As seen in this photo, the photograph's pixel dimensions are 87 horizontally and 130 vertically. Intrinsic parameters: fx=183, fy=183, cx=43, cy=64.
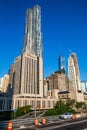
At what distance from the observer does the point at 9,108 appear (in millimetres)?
199750

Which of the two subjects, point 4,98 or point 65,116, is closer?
point 65,116

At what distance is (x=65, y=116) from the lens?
52719 millimetres

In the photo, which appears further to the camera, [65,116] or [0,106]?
[0,106]

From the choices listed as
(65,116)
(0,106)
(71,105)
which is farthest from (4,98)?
(65,116)

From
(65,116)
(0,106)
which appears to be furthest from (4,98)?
(65,116)

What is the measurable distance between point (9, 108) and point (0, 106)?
41.0ft

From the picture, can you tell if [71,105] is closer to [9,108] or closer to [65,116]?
[9,108]

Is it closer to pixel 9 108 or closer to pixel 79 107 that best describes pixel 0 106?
pixel 9 108

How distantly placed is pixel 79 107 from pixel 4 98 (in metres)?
81.2

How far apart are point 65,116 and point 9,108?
157 meters

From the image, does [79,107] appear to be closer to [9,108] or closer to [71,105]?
[71,105]

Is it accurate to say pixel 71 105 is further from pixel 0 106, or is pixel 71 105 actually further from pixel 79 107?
pixel 0 106

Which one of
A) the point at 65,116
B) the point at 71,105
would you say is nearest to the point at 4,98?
the point at 71,105

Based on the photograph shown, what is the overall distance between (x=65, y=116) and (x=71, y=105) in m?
145
